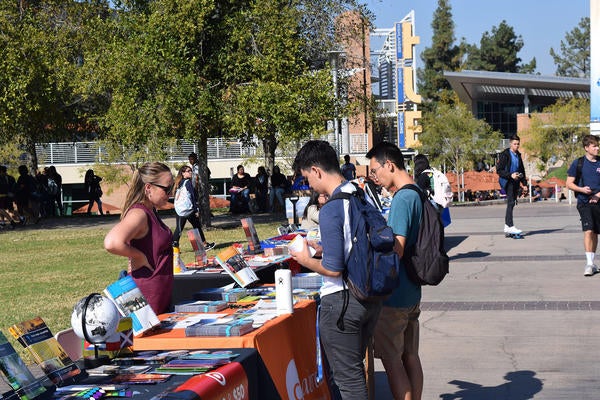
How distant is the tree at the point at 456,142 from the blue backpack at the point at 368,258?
1491 inches

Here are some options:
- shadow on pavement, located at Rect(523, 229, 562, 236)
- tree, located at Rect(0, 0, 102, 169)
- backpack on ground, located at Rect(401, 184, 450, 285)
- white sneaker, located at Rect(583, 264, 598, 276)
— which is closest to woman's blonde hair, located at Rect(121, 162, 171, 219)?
backpack on ground, located at Rect(401, 184, 450, 285)

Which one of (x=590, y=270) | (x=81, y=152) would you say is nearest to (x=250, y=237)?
(x=590, y=270)

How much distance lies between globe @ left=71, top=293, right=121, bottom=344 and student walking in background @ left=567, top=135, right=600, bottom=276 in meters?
9.44

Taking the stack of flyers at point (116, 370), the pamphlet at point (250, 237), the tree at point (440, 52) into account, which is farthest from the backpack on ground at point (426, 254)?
the tree at point (440, 52)

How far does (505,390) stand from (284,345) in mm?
2440

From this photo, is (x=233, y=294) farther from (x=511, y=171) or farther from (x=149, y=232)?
(x=511, y=171)

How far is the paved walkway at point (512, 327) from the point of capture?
7.73m

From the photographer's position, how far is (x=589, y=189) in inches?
516

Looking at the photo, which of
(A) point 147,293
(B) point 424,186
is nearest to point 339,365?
(A) point 147,293

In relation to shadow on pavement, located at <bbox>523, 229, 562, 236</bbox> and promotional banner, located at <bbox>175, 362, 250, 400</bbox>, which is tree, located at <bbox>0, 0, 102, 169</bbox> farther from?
promotional banner, located at <bbox>175, 362, 250, 400</bbox>

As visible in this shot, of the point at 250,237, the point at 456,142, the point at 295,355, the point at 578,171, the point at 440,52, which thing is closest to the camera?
the point at 295,355

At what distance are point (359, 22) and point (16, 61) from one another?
1060 cm

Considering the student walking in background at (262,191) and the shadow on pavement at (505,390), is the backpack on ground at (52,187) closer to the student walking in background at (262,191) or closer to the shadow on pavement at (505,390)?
the student walking in background at (262,191)

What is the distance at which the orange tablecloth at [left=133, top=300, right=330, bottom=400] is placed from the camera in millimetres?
5516
